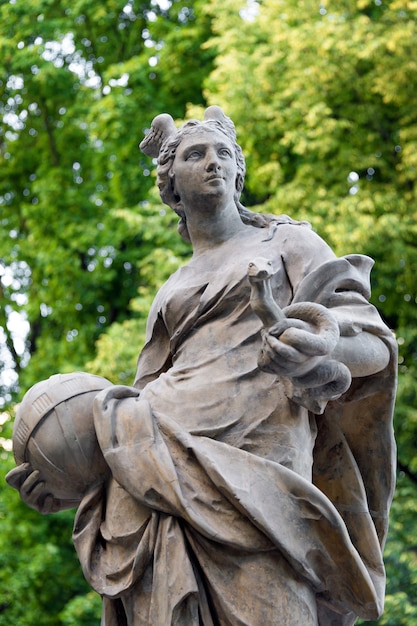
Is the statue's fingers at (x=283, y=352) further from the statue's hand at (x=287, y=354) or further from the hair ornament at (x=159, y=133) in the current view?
the hair ornament at (x=159, y=133)

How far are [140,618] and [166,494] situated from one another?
525mm

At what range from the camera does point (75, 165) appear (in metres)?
22.3

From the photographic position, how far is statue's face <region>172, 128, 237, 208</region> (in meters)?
5.92

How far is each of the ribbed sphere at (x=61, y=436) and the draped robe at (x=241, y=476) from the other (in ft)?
0.27

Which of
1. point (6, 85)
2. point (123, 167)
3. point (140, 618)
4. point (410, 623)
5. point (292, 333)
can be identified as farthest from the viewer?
point (6, 85)

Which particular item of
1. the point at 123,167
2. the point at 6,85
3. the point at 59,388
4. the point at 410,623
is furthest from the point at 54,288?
the point at 59,388

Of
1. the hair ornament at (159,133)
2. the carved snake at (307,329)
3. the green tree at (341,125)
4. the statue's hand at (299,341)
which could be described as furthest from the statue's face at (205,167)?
the green tree at (341,125)

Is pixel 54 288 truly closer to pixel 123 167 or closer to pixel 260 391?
pixel 123 167

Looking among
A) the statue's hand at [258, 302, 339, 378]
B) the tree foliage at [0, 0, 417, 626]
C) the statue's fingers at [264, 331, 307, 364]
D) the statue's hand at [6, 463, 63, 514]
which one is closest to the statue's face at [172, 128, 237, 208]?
the statue's hand at [258, 302, 339, 378]

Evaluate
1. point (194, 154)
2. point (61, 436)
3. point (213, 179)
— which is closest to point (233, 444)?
point (61, 436)

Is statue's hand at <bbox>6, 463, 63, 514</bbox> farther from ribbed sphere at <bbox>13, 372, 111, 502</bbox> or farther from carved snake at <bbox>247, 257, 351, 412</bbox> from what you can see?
carved snake at <bbox>247, 257, 351, 412</bbox>

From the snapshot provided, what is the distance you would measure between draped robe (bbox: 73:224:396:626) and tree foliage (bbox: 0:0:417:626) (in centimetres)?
766

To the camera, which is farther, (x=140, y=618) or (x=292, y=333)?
(x=140, y=618)

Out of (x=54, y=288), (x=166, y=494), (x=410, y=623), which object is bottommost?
(x=410, y=623)
